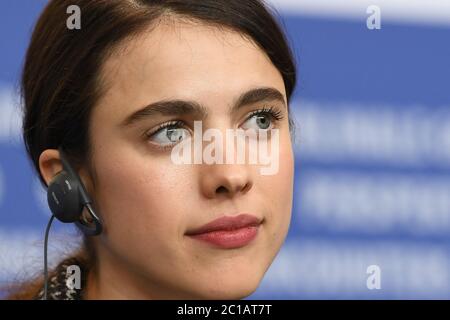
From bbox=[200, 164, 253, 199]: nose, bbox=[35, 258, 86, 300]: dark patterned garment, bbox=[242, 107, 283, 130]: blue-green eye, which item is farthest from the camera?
bbox=[35, 258, 86, 300]: dark patterned garment

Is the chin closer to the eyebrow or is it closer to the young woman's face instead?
the young woman's face

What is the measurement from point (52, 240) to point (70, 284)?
0.74 ft

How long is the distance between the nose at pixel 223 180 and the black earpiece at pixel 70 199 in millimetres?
198

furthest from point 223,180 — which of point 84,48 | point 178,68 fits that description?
point 84,48

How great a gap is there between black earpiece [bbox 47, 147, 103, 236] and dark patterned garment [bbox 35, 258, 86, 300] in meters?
0.14

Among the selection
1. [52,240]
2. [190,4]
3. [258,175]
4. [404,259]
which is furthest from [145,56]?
[404,259]

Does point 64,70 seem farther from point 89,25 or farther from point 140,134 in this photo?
point 140,134

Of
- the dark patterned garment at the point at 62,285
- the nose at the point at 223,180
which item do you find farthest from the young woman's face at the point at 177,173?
the dark patterned garment at the point at 62,285

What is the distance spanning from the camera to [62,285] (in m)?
1.47

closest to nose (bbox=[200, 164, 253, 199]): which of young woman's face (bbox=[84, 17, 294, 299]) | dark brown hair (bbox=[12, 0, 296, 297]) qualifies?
young woman's face (bbox=[84, 17, 294, 299])

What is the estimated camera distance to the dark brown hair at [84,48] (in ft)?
4.36

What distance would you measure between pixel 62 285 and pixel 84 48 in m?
0.42

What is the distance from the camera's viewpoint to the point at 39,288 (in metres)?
1.55

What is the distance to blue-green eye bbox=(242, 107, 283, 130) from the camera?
134cm
